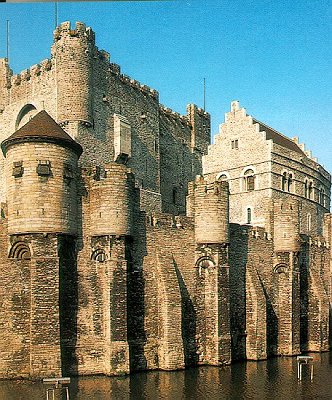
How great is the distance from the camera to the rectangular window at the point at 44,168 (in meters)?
22.4

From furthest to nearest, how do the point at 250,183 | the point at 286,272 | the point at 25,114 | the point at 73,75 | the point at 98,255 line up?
the point at 250,183 < the point at 25,114 < the point at 73,75 < the point at 286,272 < the point at 98,255

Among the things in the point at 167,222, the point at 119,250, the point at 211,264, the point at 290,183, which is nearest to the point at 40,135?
the point at 119,250

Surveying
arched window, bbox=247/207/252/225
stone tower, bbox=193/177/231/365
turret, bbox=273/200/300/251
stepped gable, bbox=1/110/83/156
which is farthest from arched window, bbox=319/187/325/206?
stepped gable, bbox=1/110/83/156

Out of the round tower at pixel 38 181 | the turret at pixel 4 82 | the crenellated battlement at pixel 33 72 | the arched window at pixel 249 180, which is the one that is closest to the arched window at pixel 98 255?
the round tower at pixel 38 181

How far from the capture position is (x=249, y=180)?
137 ft

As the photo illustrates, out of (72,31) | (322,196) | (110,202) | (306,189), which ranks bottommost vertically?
(110,202)

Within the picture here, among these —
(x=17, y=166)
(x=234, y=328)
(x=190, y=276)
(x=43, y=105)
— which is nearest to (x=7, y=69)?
(x=43, y=105)

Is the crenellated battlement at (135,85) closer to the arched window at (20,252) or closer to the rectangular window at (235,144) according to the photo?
the rectangular window at (235,144)

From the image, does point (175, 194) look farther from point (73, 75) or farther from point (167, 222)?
point (167, 222)

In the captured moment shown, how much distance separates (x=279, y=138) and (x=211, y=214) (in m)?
21.1

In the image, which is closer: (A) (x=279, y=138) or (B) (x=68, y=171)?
(B) (x=68, y=171)

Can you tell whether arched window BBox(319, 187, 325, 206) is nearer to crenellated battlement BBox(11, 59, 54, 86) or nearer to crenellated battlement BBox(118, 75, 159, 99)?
crenellated battlement BBox(118, 75, 159, 99)

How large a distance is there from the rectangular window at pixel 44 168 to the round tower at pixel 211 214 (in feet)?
27.1

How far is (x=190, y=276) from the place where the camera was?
27422 mm
